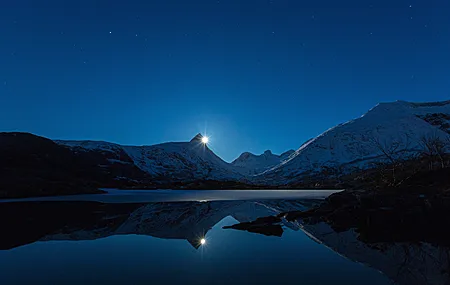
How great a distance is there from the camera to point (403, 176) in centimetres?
3675

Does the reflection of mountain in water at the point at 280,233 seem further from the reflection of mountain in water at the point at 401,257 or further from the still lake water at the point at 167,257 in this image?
the still lake water at the point at 167,257

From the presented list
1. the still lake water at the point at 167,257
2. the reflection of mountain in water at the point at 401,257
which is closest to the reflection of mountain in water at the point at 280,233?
the reflection of mountain in water at the point at 401,257

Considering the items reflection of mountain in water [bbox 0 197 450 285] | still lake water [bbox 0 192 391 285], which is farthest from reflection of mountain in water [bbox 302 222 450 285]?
still lake water [bbox 0 192 391 285]

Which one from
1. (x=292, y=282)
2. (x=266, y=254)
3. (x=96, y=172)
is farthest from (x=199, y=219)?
(x=96, y=172)

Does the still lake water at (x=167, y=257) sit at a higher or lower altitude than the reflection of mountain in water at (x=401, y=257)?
higher

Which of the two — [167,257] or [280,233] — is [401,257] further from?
[167,257]

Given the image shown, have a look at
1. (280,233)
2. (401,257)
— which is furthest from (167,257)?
(401,257)

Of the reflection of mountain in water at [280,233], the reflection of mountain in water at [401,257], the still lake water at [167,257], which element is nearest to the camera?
the reflection of mountain in water at [401,257]

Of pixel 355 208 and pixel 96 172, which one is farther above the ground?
pixel 96 172

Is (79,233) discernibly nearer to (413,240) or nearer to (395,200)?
(413,240)

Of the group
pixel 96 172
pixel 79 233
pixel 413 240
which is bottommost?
pixel 413 240

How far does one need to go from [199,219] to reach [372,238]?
12847 millimetres

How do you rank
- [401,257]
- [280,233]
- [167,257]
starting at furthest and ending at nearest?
[280,233]
[167,257]
[401,257]

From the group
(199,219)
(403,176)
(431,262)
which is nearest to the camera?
(431,262)
